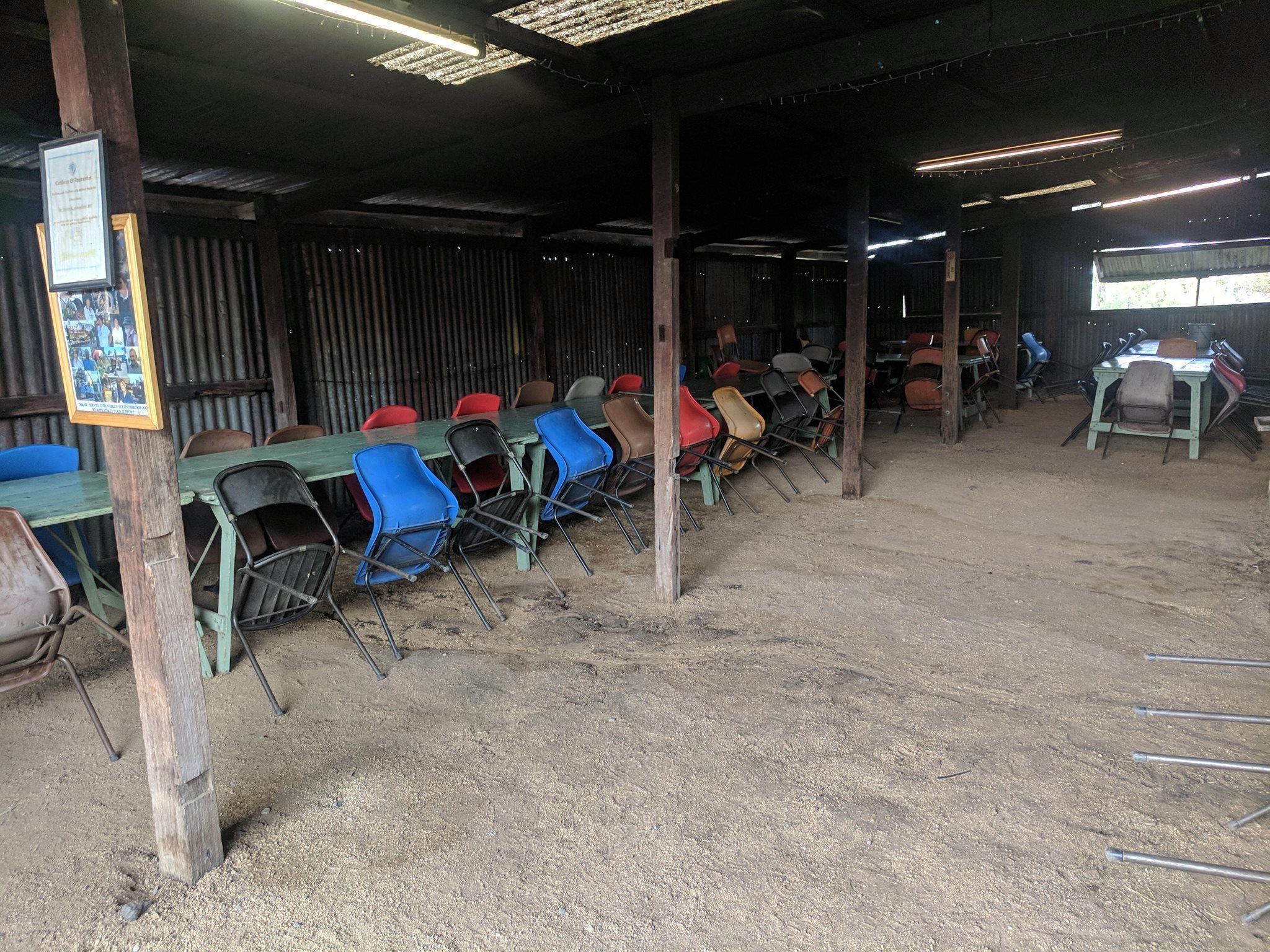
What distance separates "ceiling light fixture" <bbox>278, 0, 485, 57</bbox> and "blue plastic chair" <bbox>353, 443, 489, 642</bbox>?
1914 millimetres

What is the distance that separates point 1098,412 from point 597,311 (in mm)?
6458

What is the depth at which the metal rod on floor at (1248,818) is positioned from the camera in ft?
8.18

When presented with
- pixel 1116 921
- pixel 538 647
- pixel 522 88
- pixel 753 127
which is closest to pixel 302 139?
pixel 522 88

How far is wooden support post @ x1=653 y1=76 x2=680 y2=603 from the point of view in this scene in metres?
4.62

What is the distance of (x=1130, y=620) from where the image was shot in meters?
4.43

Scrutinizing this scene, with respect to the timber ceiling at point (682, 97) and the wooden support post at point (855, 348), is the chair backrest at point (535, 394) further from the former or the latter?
the wooden support post at point (855, 348)

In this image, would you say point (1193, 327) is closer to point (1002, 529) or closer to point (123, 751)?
point (1002, 529)

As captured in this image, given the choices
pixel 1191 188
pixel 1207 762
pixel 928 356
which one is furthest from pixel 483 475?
pixel 1191 188

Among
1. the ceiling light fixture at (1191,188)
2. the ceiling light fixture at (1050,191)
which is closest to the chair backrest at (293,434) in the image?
the ceiling light fixture at (1050,191)

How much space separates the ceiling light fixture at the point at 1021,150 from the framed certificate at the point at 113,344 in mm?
6398

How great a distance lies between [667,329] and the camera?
4.68m

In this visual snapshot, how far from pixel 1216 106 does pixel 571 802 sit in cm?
699

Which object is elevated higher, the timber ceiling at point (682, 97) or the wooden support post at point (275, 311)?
the timber ceiling at point (682, 97)

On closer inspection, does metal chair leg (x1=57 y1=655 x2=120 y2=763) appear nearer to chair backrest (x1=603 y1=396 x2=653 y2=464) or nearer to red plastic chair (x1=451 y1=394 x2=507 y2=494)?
red plastic chair (x1=451 y1=394 x2=507 y2=494)
